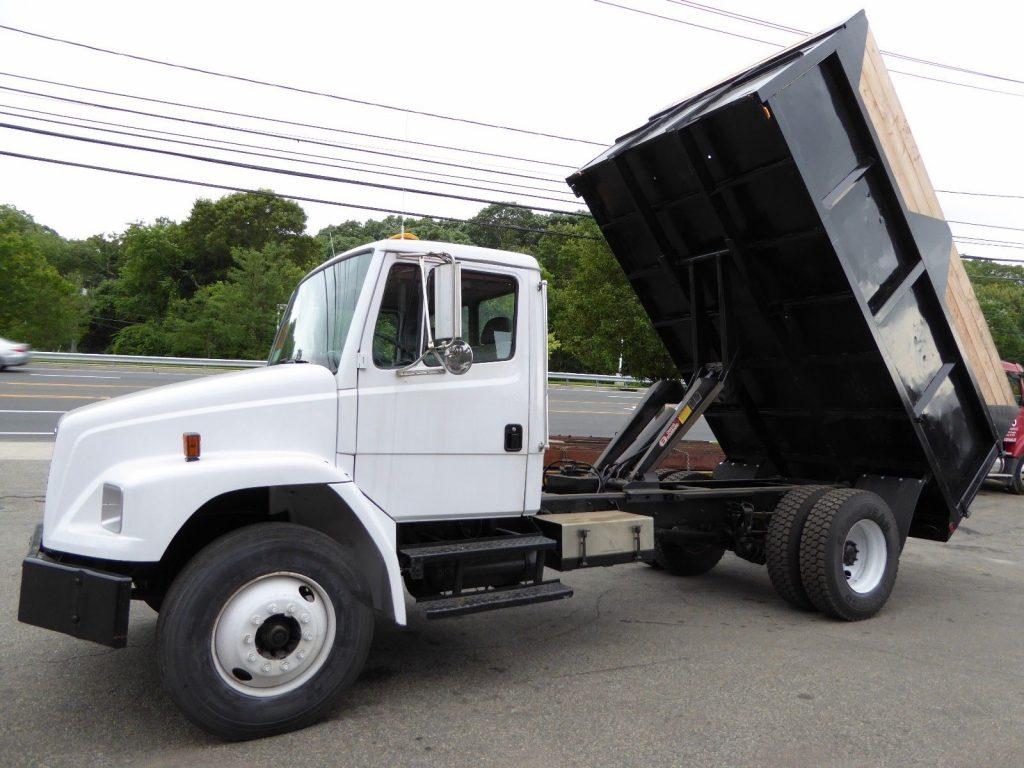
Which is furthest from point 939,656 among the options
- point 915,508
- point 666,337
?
point 666,337

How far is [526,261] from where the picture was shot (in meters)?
4.67

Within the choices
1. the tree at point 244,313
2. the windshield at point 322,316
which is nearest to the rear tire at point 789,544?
the windshield at point 322,316

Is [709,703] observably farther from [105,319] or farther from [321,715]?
[105,319]

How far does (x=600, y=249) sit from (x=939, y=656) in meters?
9.82

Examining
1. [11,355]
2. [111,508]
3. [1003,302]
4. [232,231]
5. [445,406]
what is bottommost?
[111,508]

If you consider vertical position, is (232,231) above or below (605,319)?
above

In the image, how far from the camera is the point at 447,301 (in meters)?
3.86

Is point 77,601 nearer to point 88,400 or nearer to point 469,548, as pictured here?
point 469,548

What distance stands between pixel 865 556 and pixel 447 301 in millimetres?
Answer: 4151

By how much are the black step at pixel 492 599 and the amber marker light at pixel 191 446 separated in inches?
55.3

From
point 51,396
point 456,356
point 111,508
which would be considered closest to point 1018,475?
point 456,356

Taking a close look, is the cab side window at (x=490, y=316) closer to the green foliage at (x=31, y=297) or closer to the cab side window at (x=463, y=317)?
the cab side window at (x=463, y=317)

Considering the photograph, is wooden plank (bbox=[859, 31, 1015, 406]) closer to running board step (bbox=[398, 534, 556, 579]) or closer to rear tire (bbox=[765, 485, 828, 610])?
rear tire (bbox=[765, 485, 828, 610])

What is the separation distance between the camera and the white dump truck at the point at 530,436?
141 inches
